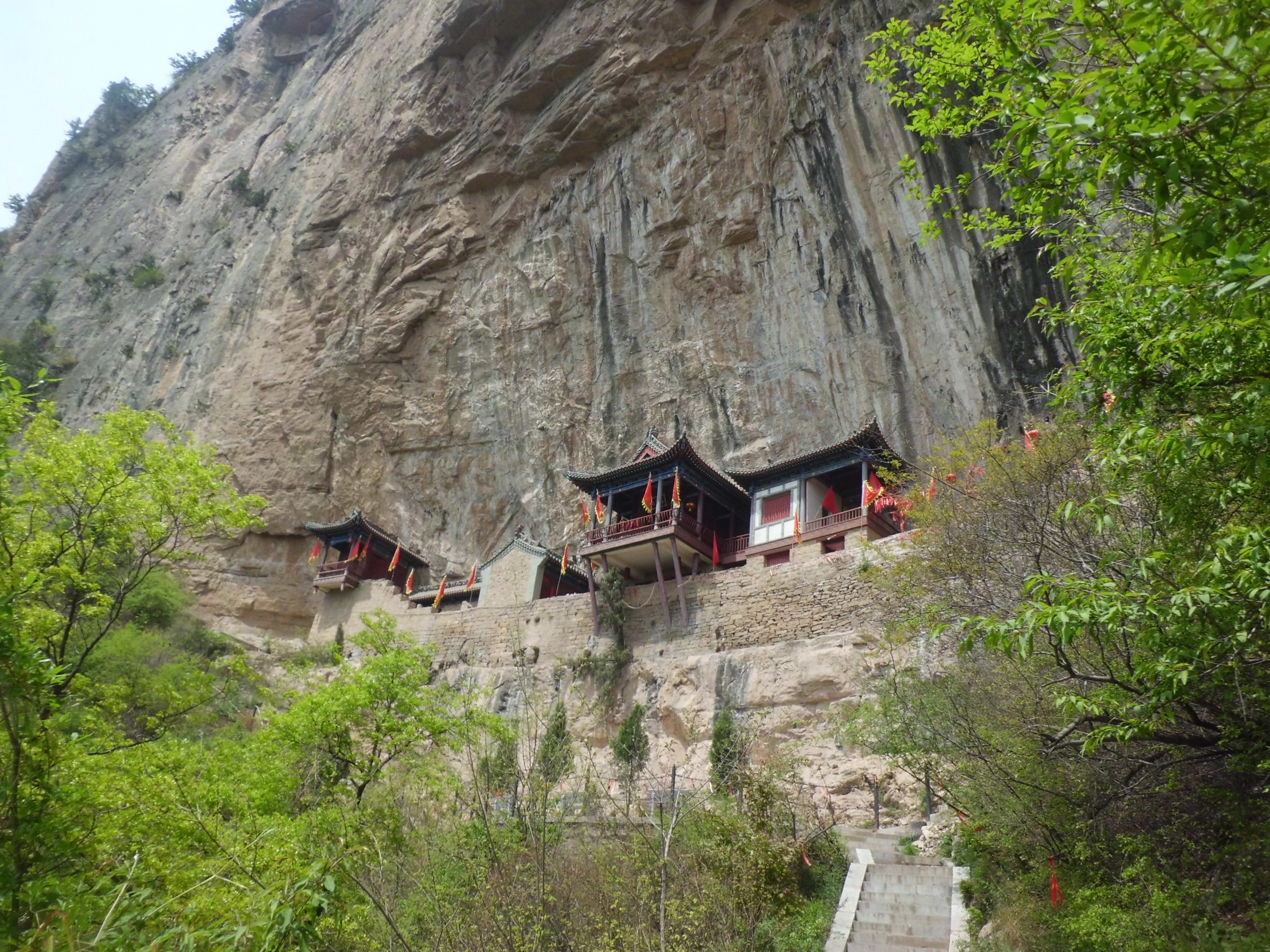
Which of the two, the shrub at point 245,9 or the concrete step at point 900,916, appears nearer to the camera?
the concrete step at point 900,916

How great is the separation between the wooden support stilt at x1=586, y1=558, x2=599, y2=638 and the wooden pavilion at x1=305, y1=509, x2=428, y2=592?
903cm

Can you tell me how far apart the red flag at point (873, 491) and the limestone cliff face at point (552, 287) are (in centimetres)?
194

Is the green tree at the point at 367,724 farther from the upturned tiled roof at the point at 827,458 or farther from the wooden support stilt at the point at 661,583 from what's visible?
the upturned tiled roof at the point at 827,458

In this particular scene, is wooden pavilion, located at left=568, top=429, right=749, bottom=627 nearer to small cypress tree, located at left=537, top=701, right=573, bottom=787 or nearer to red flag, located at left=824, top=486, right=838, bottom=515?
red flag, located at left=824, top=486, right=838, bottom=515

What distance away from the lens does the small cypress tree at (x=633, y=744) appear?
1530 centimetres

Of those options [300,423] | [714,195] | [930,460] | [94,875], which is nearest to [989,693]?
[930,460]

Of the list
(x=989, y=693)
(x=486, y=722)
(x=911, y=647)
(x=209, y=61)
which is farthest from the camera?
(x=209, y=61)

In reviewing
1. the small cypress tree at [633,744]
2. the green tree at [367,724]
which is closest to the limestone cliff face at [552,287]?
the small cypress tree at [633,744]

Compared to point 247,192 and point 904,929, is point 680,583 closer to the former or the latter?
point 904,929

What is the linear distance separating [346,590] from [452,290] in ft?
35.6

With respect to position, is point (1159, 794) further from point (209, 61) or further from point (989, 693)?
point (209, 61)

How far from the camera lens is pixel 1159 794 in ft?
22.8

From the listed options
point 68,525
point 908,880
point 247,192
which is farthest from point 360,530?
point 247,192

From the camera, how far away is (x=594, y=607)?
1978 centimetres
